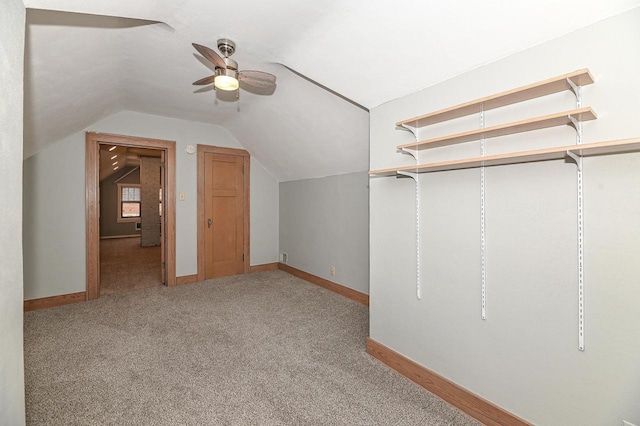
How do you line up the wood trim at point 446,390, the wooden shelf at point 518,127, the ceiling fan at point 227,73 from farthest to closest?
the ceiling fan at point 227,73
the wood trim at point 446,390
the wooden shelf at point 518,127

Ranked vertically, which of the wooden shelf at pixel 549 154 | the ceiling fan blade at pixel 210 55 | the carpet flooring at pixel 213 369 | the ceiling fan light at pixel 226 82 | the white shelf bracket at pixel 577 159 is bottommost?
the carpet flooring at pixel 213 369

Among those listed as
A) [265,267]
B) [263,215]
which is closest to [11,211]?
[263,215]

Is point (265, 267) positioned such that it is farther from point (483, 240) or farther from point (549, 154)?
point (549, 154)

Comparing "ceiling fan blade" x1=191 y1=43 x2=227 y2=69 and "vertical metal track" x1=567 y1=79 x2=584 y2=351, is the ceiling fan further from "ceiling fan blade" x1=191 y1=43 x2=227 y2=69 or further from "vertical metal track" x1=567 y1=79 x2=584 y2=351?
"vertical metal track" x1=567 y1=79 x2=584 y2=351

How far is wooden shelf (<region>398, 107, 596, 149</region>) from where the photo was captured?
1.23 metres

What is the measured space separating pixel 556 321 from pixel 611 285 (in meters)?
0.29

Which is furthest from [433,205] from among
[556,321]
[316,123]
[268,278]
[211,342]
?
[268,278]

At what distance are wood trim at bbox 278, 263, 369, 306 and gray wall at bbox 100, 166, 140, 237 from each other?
816cm

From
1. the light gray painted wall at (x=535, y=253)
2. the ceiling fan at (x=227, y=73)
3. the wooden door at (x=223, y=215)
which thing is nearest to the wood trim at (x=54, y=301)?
the wooden door at (x=223, y=215)

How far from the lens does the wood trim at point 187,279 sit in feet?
14.5

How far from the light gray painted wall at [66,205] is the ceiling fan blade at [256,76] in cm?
251

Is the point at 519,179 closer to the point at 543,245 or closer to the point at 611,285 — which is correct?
the point at 543,245

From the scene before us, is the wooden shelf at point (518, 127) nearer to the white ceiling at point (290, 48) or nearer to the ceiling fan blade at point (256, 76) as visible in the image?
the white ceiling at point (290, 48)

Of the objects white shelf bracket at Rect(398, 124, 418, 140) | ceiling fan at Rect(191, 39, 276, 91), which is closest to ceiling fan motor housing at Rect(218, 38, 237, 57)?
ceiling fan at Rect(191, 39, 276, 91)
